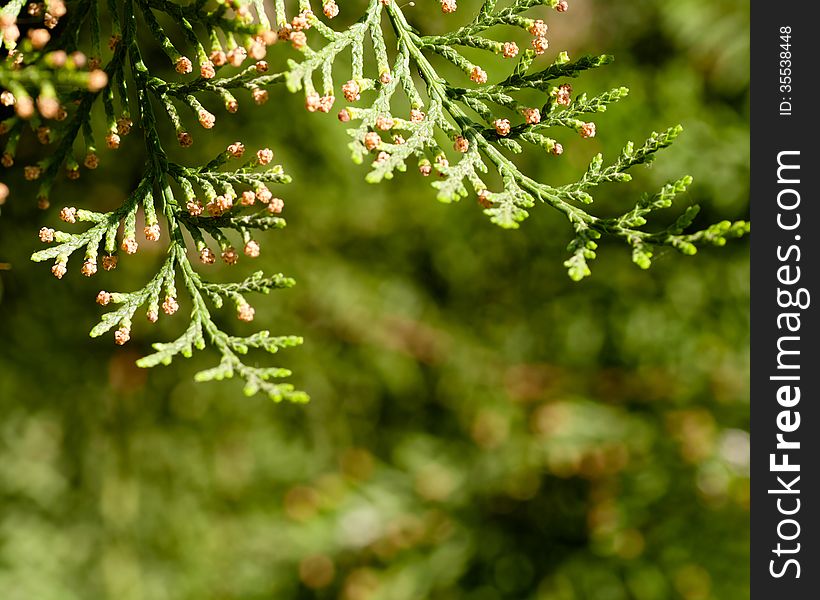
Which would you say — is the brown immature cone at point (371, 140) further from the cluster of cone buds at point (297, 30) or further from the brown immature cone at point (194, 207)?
the brown immature cone at point (194, 207)

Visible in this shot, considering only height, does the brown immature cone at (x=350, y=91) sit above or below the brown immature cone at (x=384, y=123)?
above

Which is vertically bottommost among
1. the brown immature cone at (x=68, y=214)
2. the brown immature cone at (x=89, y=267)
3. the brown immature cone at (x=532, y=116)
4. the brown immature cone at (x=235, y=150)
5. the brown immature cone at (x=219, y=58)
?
the brown immature cone at (x=89, y=267)

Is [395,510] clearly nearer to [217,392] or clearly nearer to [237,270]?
[217,392]

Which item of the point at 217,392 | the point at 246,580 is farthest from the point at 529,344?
the point at 246,580

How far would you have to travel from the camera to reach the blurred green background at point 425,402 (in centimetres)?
290

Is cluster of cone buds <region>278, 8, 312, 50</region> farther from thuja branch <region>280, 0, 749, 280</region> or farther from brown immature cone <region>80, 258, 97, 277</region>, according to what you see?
brown immature cone <region>80, 258, 97, 277</region>

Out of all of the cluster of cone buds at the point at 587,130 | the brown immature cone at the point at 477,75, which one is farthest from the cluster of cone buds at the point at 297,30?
the cluster of cone buds at the point at 587,130

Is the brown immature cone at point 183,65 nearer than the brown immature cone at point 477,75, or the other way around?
the brown immature cone at point 183,65
